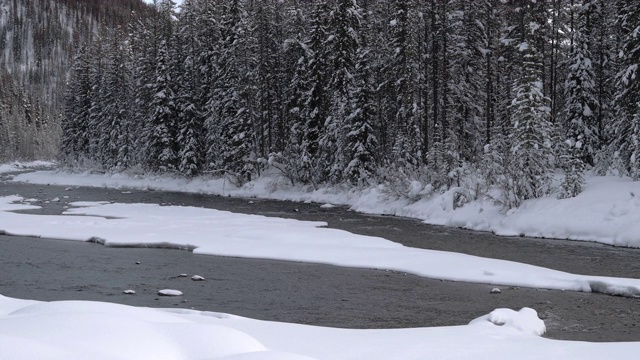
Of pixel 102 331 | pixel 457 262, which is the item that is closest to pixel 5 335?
pixel 102 331

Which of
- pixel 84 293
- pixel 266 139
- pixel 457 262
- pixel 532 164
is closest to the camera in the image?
pixel 84 293

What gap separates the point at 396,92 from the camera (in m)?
37.2

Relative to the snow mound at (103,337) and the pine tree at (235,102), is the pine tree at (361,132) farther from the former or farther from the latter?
the snow mound at (103,337)

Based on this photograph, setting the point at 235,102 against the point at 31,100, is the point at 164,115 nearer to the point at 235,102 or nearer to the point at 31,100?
the point at 235,102

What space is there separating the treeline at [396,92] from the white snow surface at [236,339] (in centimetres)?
1513

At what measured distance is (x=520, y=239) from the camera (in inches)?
776

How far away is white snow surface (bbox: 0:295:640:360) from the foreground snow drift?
4113 mm

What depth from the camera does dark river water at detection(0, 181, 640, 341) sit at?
10188 millimetres

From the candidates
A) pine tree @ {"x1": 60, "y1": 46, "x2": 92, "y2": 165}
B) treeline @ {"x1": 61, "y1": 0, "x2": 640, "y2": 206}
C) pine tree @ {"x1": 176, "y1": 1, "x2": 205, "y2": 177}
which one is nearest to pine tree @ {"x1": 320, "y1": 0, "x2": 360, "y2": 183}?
treeline @ {"x1": 61, "y1": 0, "x2": 640, "y2": 206}

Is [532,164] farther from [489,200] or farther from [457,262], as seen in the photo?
[457,262]

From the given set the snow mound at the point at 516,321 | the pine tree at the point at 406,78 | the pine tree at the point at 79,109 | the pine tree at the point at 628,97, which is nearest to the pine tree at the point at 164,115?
the pine tree at the point at 79,109

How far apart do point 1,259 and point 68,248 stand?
2.21 metres

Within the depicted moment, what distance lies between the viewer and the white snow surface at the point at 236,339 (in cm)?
520

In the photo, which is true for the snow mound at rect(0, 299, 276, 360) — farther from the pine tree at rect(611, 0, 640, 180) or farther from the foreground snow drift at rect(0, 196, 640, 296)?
the pine tree at rect(611, 0, 640, 180)
